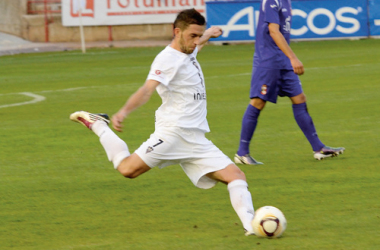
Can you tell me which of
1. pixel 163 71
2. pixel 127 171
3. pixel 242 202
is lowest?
pixel 242 202

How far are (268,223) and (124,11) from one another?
27.3 metres

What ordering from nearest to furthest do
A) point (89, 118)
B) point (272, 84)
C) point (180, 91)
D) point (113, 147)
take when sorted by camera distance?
point (180, 91)
point (113, 147)
point (89, 118)
point (272, 84)

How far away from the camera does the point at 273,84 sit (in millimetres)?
7855

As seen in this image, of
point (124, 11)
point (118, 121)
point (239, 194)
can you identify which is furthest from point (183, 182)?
point (124, 11)

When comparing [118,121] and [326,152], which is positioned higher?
[118,121]

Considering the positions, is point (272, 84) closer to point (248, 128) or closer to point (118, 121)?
point (248, 128)

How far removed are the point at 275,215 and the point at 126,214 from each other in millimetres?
1403

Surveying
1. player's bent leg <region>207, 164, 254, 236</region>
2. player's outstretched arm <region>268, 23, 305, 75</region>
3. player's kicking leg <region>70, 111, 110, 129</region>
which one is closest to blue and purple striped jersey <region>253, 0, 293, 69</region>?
player's outstretched arm <region>268, 23, 305, 75</region>

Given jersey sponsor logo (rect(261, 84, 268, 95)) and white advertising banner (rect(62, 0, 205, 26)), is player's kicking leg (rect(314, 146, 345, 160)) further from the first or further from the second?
white advertising banner (rect(62, 0, 205, 26))

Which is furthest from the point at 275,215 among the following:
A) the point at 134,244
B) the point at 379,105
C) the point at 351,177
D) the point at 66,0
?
the point at 66,0

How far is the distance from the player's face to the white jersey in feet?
0.19

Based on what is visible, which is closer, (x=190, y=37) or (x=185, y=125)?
(x=190, y=37)

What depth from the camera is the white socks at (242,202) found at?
5.15m

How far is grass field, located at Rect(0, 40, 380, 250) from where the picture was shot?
5.27m
